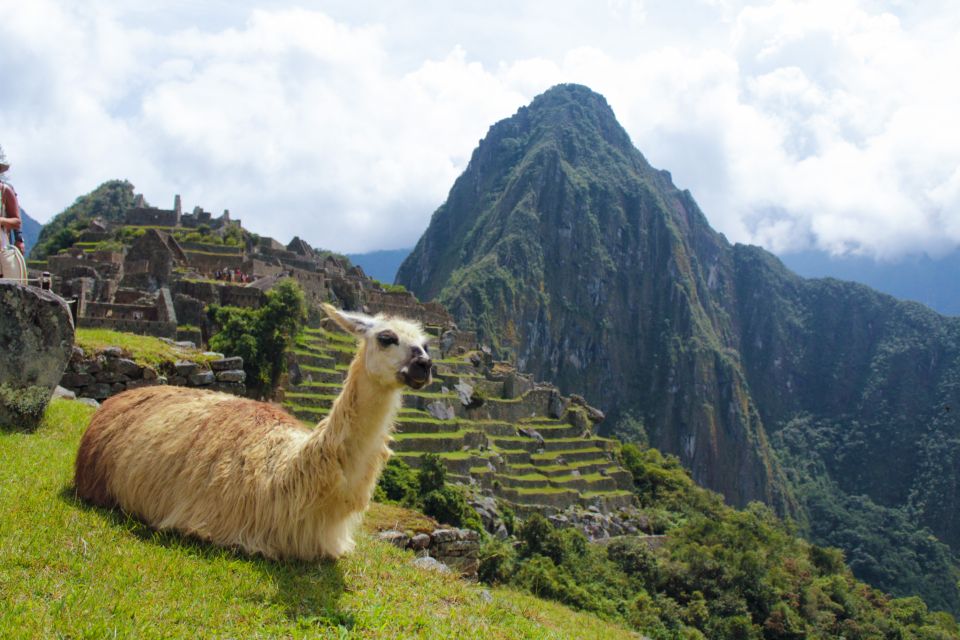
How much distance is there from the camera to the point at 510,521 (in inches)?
771

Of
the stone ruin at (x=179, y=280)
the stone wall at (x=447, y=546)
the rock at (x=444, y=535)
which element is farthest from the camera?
the stone ruin at (x=179, y=280)

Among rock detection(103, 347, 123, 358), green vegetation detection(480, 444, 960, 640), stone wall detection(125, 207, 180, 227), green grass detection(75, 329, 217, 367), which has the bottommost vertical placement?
green vegetation detection(480, 444, 960, 640)

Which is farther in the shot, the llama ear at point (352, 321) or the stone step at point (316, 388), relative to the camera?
the stone step at point (316, 388)

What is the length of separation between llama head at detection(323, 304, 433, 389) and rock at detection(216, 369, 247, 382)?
174 inches

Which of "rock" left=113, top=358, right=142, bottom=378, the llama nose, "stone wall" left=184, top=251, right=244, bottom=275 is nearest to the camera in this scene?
the llama nose

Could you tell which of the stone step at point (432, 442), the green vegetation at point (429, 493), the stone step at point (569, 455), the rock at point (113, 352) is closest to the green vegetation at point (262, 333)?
the green vegetation at point (429, 493)

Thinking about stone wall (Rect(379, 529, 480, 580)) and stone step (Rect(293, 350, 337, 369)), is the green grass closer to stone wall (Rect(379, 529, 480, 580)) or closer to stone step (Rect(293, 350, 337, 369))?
stone wall (Rect(379, 529, 480, 580))

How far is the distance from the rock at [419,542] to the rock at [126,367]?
3299 millimetres

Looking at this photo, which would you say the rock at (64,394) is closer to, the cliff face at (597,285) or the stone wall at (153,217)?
the stone wall at (153,217)

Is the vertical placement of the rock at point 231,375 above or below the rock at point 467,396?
above

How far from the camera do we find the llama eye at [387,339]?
3.04 m

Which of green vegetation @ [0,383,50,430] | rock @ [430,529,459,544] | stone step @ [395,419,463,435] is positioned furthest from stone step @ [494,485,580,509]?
green vegetation @ [0,383,50,430]

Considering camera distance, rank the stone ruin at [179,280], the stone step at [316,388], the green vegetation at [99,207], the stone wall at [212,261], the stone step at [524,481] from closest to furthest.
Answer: the stone ruin at [179,280] → the stone step at [316,388] → the stone step at [524,481] → the stone wall at [212,261] → the green vegetation at [99,207]

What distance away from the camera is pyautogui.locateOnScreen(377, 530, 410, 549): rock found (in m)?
5.09
